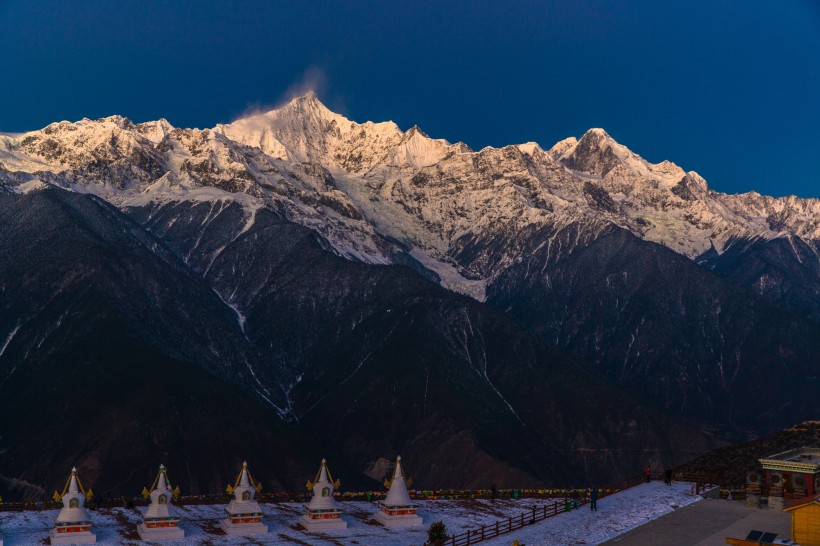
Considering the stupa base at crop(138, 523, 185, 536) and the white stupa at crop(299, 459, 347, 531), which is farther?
the white stupa at crop(299, 459, 347, 531)

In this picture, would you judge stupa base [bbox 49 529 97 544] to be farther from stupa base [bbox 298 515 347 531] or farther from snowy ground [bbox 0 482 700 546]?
stupa base [bbox 298 515 347 531]

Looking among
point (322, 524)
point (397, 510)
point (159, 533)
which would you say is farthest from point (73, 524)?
point (397, 510)

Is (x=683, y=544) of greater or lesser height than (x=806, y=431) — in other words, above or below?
below

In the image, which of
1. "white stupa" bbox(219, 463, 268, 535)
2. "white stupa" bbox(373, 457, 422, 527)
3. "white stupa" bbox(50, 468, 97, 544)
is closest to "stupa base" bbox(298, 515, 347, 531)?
"white stupa" bbox(219, 463, 268, 535)

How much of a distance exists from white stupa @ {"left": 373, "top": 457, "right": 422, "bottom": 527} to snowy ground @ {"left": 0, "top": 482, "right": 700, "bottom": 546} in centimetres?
141

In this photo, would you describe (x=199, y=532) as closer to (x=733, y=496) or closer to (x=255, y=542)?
(x=255, y=542)

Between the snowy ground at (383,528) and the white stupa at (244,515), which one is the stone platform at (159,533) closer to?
the snowy ground at (383,528)

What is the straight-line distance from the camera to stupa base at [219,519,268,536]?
112 meters

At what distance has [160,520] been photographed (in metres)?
109

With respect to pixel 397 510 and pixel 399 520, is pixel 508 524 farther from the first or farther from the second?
pixel 397 510

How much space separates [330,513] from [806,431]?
6025 centimetres

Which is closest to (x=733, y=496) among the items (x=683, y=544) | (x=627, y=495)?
(x=627, y=495)

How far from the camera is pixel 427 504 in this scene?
131875 mm

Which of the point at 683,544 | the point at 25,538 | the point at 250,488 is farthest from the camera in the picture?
the point at 250,488
